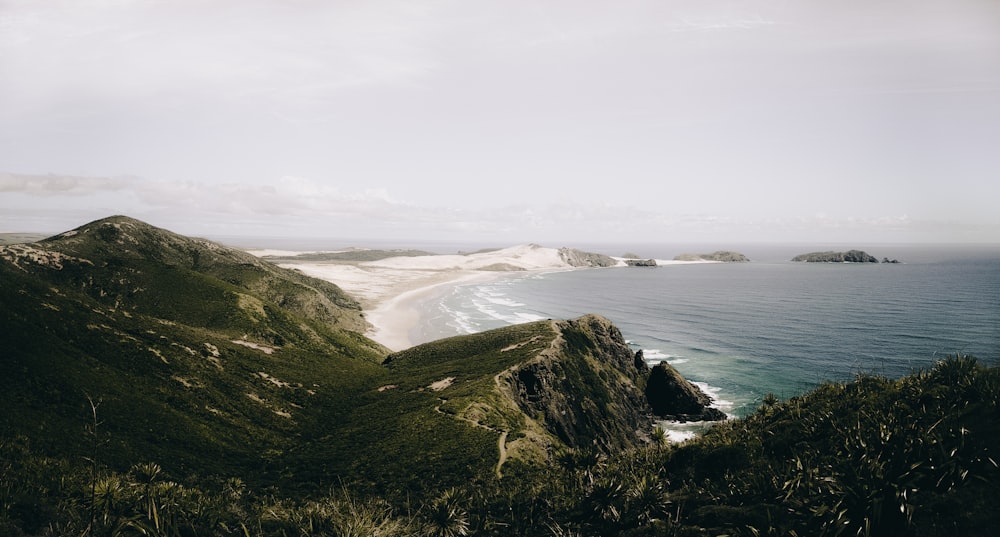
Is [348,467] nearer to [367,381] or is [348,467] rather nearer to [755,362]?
[367,381]

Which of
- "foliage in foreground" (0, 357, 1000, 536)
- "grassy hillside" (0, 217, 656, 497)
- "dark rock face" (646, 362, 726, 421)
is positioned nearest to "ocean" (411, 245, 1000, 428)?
"dark rock face" (646, 362, 726, 421)

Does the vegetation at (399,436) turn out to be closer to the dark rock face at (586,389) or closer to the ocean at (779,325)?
the dark rock face at (586,389)

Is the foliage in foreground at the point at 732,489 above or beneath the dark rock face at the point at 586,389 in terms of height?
above

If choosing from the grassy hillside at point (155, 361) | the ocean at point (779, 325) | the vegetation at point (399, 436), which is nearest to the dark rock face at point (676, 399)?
the vegetation at point (399, 436)

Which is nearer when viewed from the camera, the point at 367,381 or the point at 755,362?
the point at 367,381

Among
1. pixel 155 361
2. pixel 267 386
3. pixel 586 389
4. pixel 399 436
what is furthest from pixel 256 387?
pixel 586 389

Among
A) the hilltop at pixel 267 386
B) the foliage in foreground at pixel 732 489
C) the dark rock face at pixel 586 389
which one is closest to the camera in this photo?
the foliage in foreground at pixel 732 489

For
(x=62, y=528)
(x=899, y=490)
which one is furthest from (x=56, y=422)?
(x=899, y=490)

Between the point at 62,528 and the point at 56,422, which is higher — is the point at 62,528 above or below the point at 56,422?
above
